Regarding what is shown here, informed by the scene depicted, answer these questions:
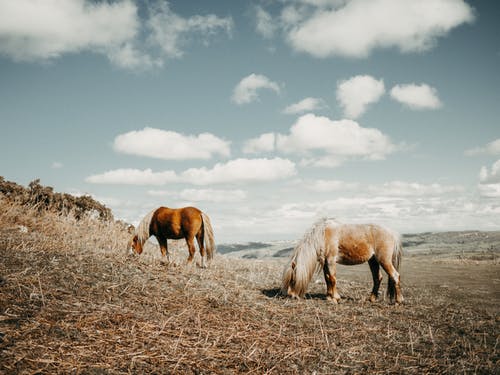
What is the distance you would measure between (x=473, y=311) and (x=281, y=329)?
15.3 ft

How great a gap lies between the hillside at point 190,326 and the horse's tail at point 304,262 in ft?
1.41

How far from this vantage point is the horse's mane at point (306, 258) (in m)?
7.51

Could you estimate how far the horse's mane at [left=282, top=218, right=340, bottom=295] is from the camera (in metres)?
7.51

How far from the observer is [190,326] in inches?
170

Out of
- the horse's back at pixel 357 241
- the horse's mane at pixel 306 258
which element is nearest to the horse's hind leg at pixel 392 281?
the horse's back at pixel 357 241

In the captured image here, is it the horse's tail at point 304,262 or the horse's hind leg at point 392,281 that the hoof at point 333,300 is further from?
the horse's hind leg at point 392,281

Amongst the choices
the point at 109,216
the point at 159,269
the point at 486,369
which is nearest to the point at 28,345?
the point at 159,269

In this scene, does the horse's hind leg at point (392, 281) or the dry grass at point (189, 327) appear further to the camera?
the horse's hind leg at point (392, 281)

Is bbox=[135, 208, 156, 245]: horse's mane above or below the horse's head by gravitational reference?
above

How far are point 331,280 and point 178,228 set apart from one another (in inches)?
192

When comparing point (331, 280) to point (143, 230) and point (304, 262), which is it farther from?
point (143, 230)

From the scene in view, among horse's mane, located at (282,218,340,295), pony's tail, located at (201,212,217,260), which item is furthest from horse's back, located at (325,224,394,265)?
pony's tail, located at (201,212,217,260)

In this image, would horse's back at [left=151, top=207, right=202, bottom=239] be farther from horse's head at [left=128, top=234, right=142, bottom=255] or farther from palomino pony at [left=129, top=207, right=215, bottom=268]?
horse's head at [left=128, top=234, right=142, bottom=255]

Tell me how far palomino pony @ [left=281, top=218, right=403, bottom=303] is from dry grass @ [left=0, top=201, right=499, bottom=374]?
0.73 m
